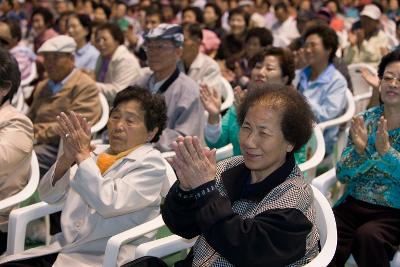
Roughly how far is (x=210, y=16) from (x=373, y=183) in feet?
19.8

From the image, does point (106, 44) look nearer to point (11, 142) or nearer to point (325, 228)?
point (11, 142)

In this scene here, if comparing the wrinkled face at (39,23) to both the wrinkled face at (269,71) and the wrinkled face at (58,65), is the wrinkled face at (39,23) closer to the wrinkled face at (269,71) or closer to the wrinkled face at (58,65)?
the wrinkled face at (58,65)

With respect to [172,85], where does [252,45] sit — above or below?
below

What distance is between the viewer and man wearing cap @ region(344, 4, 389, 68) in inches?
271

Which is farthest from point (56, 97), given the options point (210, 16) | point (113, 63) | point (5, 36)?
point (210, 16)

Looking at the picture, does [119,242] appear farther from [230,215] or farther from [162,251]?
[230,215]

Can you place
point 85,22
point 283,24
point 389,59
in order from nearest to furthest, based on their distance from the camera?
1. point 389,59
2. point 85,22
3. point 283,24

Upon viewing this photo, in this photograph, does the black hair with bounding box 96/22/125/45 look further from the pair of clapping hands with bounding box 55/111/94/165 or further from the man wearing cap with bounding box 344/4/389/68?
the pair of clapping hands with bounding box 55/111/94/165

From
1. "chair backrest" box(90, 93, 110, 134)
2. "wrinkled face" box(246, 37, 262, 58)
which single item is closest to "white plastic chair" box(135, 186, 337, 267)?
"chair backrest" box(90, 93, 110, 134)

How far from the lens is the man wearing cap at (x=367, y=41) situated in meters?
6.89

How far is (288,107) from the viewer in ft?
7.23

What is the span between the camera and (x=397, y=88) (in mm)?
2973

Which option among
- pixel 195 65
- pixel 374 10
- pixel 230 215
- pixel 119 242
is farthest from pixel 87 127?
pixel 374 10

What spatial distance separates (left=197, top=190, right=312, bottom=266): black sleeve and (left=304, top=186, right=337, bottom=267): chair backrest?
0.58ft
